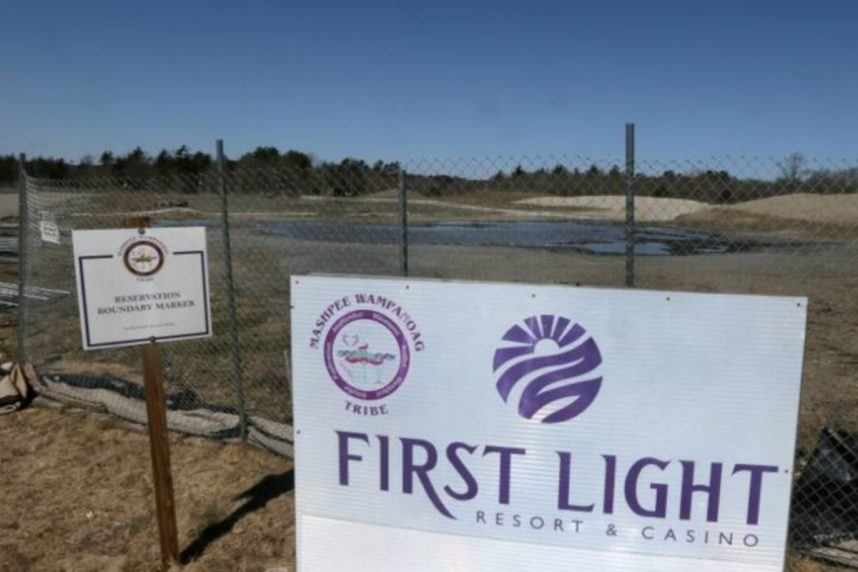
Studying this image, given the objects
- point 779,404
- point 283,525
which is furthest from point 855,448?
point 283,525

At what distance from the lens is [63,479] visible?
15.0 feet

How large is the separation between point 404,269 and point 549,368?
5.14 ft

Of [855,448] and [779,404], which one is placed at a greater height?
[779,404]

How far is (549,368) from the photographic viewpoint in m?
2.62

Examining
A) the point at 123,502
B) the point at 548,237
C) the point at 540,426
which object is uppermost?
the point at 540,426

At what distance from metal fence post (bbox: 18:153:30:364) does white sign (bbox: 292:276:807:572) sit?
477cm

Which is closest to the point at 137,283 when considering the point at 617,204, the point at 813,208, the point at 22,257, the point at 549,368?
the point at 549,368

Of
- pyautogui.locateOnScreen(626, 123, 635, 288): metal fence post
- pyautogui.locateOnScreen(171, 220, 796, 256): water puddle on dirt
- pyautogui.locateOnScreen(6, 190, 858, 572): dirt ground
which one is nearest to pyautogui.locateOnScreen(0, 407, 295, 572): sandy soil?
pyautogui.locateOnScreen(6, 190, 858, 572): dirt ground

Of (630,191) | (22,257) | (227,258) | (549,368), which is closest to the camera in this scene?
(549,368)

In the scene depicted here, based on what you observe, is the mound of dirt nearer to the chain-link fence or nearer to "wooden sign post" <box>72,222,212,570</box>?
the chain-link fence

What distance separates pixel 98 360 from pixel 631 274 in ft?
19.9

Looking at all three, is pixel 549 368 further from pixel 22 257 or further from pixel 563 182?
pixel 22 257

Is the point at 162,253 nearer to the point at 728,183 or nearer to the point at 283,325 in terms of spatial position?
the point at 728,183

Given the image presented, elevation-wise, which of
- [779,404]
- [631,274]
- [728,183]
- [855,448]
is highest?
[728,183]
